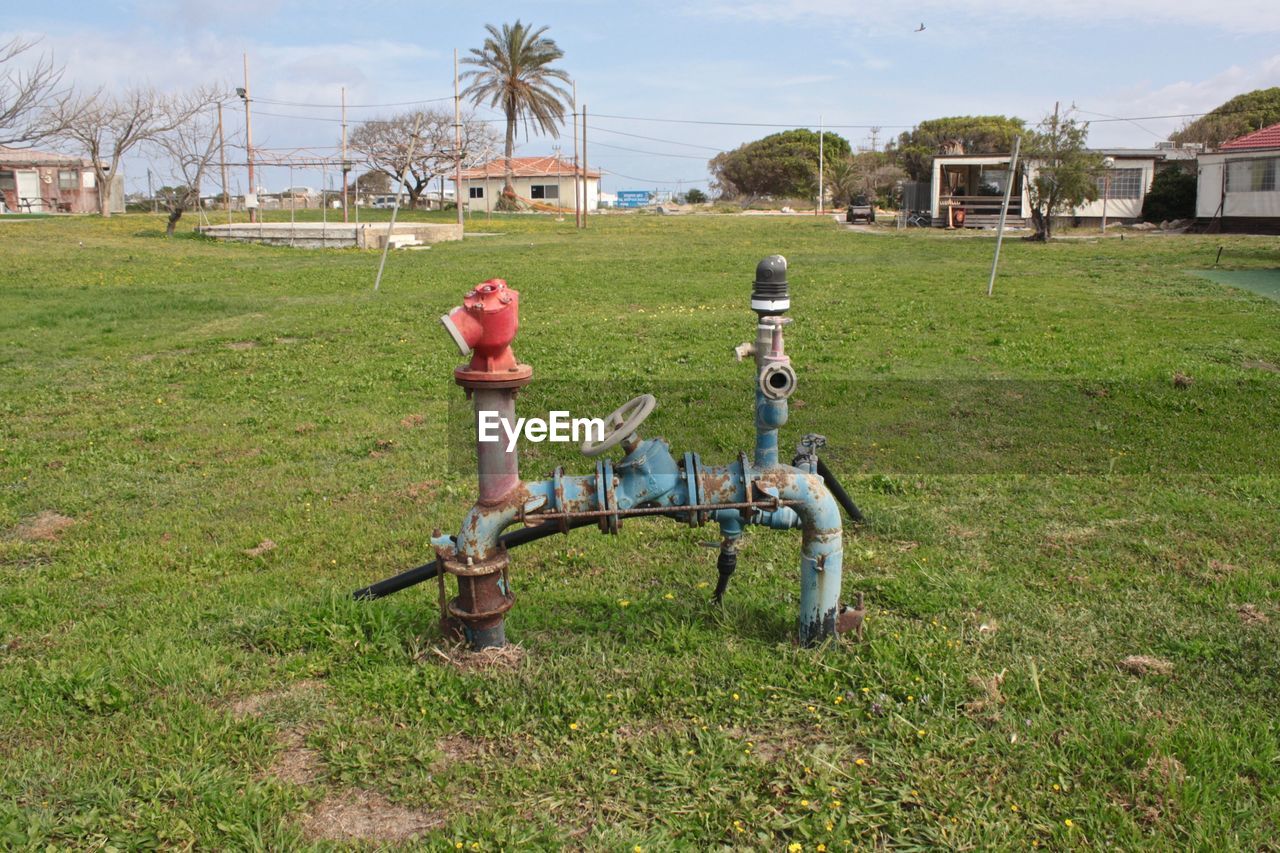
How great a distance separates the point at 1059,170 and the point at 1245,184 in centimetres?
819

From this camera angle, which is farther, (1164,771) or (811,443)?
(811,443)

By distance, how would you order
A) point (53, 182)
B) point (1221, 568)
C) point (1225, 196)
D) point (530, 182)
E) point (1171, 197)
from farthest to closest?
point (530, 182)
point (53, 182)
point (1171, 197)
point (1225, 196)
point (1221, 568)

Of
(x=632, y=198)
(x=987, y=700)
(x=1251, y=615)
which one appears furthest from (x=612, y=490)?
(x=632, y=198)

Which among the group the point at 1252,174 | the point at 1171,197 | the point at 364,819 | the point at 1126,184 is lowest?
the point at 364,819

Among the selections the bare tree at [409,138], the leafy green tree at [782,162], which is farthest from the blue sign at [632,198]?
the bare tree at [409,138]

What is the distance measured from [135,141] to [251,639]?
1635 inches

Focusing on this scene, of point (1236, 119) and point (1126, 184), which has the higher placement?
point (1236, 119)

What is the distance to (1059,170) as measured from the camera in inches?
1065

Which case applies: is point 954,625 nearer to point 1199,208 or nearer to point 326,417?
point 326,417

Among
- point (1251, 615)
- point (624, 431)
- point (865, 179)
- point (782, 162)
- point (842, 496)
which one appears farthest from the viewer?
point (782, 162)

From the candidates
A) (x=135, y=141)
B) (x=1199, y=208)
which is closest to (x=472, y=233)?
(x=135, y=141)

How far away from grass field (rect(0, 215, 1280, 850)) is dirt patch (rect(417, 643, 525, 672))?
33 millimetres

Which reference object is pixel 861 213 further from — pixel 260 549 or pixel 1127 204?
pixel 260 549

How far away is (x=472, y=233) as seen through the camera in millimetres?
35250
